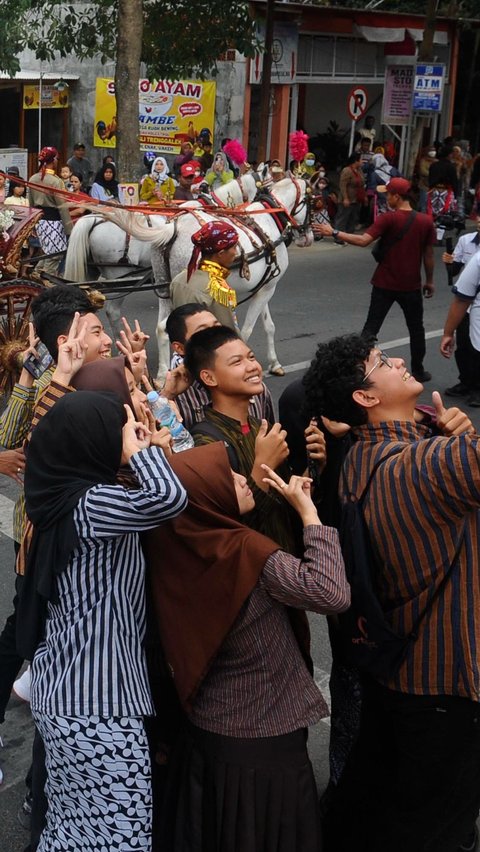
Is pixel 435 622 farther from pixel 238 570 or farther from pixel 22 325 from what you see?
pixel 22 325

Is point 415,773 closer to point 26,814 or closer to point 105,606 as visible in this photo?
point 105,606

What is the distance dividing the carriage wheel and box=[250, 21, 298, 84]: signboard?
1297 cm

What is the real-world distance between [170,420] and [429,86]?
1709 centimetres

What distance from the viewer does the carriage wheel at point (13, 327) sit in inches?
302

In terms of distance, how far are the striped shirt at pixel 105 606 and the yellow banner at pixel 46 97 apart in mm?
19074

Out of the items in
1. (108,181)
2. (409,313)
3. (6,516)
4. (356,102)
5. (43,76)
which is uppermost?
(43,76)

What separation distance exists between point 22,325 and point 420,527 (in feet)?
18.8

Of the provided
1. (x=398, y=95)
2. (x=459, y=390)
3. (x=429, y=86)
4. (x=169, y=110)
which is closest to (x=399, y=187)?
(x=459, y=390)

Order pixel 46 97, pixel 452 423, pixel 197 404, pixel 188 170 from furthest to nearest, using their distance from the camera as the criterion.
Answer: pixel 46 97 < pixel 188 170 < pixel 197 404 < pixel 452 423

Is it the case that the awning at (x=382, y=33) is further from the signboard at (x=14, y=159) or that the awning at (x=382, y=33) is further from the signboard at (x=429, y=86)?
the signboard at (x=14, y=159)

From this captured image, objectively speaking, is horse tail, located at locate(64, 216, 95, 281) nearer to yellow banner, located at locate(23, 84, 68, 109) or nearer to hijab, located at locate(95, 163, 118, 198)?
hijab, located at locate(95, 163, 118, 198)

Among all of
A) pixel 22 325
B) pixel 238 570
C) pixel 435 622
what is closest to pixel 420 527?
pixel 435 622

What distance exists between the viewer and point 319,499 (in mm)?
3227

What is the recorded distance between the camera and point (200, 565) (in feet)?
8.39
